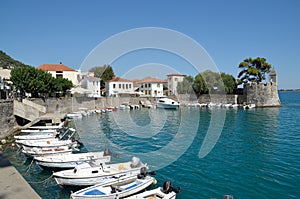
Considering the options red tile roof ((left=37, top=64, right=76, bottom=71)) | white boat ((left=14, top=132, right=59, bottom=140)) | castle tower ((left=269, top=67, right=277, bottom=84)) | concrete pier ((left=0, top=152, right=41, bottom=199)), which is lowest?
white boat ((left=14, top=132, right=59, bottom=140))

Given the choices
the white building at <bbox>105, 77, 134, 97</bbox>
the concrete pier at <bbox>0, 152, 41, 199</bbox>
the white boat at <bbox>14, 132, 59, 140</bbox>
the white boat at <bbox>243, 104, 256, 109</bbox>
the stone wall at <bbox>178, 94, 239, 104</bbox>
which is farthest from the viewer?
the white building at <bbox>105, 77, 134, 97</bbox>

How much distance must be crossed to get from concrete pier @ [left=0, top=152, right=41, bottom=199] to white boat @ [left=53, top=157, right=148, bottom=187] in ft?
11.6

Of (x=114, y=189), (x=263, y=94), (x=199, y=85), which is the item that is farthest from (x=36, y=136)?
(x=199, y=85)

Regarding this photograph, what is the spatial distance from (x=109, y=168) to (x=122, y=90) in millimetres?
54423

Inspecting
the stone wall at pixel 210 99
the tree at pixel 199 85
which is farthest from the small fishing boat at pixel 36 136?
the tree at pixel 199 85

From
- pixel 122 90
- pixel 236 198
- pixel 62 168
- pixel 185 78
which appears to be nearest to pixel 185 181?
pixel 236 198

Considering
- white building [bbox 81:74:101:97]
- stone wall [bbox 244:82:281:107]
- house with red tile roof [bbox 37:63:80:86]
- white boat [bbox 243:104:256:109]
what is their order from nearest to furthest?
white boat [bbox 243:104:256:109]
stone wall [bbox 244:82:281:107]
white building [bbox 81:74:101:97]
house with red tile roof [bbox 37:63:80:86]

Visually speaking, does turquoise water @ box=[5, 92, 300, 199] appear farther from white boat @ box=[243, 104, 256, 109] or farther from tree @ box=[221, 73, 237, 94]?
tree @ box=[221, 73, 237, 94]

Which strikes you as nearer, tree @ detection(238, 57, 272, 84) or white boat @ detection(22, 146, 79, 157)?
white boat @ detection(22, 146, 79, 157)

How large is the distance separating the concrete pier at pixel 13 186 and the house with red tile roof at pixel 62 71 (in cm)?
5685

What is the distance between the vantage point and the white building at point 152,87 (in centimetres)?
7450

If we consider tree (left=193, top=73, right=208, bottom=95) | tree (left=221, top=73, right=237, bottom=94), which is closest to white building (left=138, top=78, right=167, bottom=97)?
tree (left=193, top=73, right=208, bottom=95)

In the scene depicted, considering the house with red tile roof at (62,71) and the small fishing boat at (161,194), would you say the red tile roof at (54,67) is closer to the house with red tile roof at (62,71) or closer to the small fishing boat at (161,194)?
the house with red tile roof at (62,71)

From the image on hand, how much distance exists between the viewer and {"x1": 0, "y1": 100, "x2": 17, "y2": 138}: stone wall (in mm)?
22391
